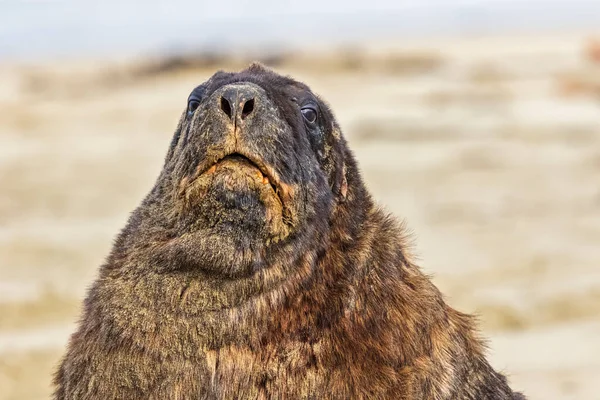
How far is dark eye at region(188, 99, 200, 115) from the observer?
4.02 metres

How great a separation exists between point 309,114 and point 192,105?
463mm

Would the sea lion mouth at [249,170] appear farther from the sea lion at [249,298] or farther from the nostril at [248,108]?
the nostril at [248,108]

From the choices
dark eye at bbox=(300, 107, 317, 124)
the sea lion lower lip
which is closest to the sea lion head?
the sea lion lower lip

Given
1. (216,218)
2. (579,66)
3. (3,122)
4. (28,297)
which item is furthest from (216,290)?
(579,66)

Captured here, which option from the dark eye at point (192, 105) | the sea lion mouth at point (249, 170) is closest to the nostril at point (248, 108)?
the sea lion mouth at point (249, 170)

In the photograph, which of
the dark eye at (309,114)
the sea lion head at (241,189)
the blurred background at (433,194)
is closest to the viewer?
the sea lion head at (241,189)

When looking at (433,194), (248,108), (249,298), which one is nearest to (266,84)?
(248,108)

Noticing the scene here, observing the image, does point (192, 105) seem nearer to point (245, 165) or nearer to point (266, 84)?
point (266, 84)

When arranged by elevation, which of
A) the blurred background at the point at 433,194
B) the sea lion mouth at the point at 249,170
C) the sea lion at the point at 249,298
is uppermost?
the blurred background at the point at 433,194

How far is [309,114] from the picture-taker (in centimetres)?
411

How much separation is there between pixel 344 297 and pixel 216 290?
1.58ft

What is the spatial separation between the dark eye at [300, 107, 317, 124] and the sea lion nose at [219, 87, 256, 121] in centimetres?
42

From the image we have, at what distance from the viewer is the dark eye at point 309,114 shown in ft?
13.4

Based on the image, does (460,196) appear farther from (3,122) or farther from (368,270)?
(3,122)
